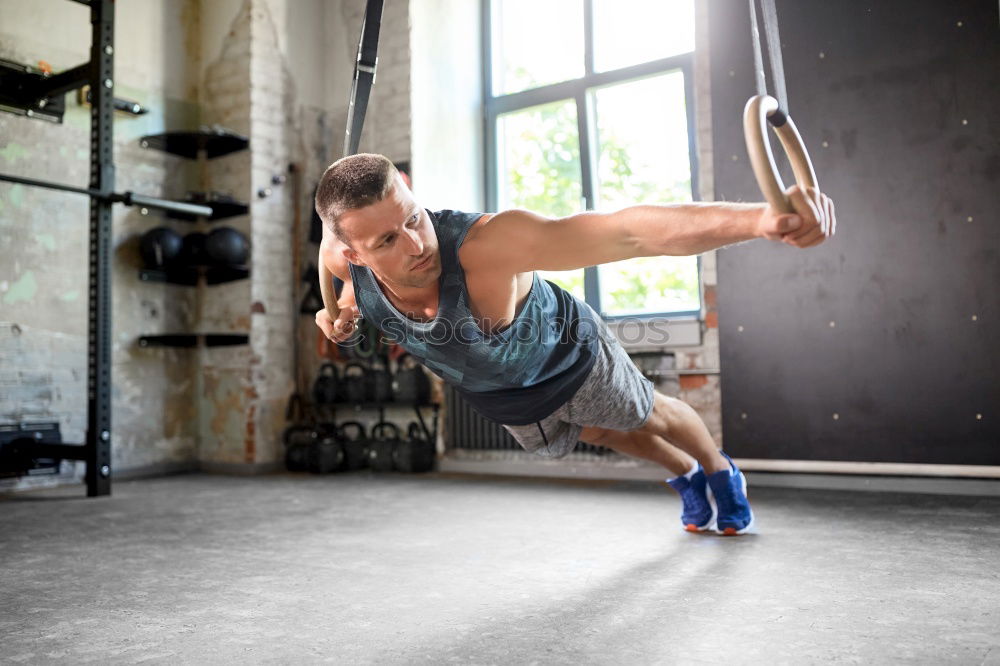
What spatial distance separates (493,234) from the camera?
73.7 inches

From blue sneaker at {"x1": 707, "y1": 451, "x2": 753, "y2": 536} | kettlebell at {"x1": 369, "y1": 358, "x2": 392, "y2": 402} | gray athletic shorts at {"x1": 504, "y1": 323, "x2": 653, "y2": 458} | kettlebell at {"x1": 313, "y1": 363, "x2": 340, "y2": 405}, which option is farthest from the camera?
kettlebell at {"x1": 313, "y1": 363, "x2": 340, "y2": 405}

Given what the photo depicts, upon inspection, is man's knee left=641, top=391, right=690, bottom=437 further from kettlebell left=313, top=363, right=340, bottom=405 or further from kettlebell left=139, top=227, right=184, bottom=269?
kettlebell left=139, top=227, right=184, bottom=269

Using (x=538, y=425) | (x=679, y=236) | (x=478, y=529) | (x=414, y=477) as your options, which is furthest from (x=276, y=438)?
(x=679, y=236)

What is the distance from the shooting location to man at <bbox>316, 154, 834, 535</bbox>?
4.84ft

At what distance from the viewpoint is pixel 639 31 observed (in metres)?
5.43

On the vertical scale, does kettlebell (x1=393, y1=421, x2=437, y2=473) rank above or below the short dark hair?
below

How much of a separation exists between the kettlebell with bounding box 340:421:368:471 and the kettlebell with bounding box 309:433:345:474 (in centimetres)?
6

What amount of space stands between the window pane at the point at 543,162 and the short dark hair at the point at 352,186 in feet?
12.5

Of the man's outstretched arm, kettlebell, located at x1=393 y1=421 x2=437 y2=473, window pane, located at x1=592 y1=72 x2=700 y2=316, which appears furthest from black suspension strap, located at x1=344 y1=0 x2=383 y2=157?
kettlebell, located at x1=393 y1=421 x2=437 y2=473

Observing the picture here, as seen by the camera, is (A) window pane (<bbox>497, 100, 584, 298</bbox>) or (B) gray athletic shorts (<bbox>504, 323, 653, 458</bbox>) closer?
(B) gray athletic shorts (<bbox>504, 323, 653, 458</bbox>)

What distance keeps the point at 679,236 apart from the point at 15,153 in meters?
4.81

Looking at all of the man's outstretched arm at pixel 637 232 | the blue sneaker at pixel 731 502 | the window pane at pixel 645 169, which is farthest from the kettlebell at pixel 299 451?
the man's outstretched arm at pixel 637 232

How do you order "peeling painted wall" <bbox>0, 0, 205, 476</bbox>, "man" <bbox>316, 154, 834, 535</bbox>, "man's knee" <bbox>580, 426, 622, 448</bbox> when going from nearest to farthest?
"man" <bbox>316, 154, 834, 535</bbox>
"man's knee" <bbox>580, 426, 622, 448</bbox>
"peeling painted wall" <bbox>0, 0, 205, 476</bbox>

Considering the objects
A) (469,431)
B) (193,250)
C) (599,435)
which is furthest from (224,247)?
(599,435)
